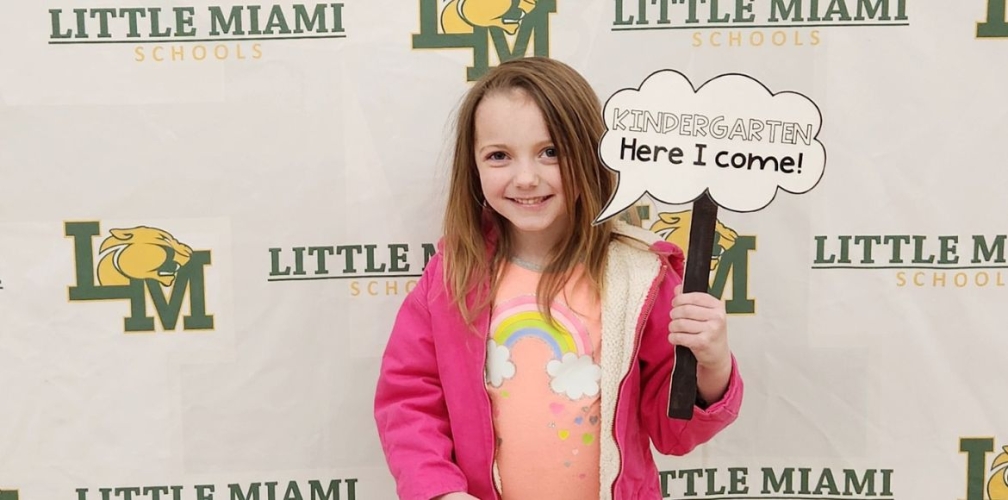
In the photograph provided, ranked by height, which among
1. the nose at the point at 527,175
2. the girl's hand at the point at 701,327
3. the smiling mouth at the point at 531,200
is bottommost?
the girl's hand at the point at 701,327

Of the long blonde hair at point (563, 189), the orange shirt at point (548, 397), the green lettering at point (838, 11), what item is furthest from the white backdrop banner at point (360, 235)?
the orange shirt at point (548, 397)

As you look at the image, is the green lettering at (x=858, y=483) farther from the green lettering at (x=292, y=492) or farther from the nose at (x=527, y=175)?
the green lettering at (x=292, y=492)

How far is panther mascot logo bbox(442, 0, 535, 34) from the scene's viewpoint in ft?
3.82

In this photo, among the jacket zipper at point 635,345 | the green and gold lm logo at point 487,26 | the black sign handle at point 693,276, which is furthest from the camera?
the green and gold lm logo at point 487,26

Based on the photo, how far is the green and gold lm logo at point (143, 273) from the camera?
120cm

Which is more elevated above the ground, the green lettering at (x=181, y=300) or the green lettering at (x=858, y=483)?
the green lettering at (x=181, y=300)

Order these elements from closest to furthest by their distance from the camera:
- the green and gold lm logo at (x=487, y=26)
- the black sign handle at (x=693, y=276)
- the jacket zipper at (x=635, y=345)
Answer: the black sign handle at (x=693, y=276)
the jacket zipper at (x=635, y=345)
the green and gold lm logo at (x=487, y=26)

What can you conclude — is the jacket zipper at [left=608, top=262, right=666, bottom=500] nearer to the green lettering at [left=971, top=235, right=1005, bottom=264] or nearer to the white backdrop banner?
the white backdrop banner

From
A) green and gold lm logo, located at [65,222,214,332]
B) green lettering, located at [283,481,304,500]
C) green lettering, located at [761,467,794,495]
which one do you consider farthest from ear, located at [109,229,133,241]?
green lettering, located at [761,467,794,495]

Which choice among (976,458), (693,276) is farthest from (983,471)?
(693,276)

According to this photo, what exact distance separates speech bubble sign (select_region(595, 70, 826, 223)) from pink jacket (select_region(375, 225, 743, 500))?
14 cm

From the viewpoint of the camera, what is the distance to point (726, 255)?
1.21 m

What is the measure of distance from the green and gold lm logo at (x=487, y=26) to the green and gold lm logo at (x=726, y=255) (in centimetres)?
28

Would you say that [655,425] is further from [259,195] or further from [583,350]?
[259,195]
